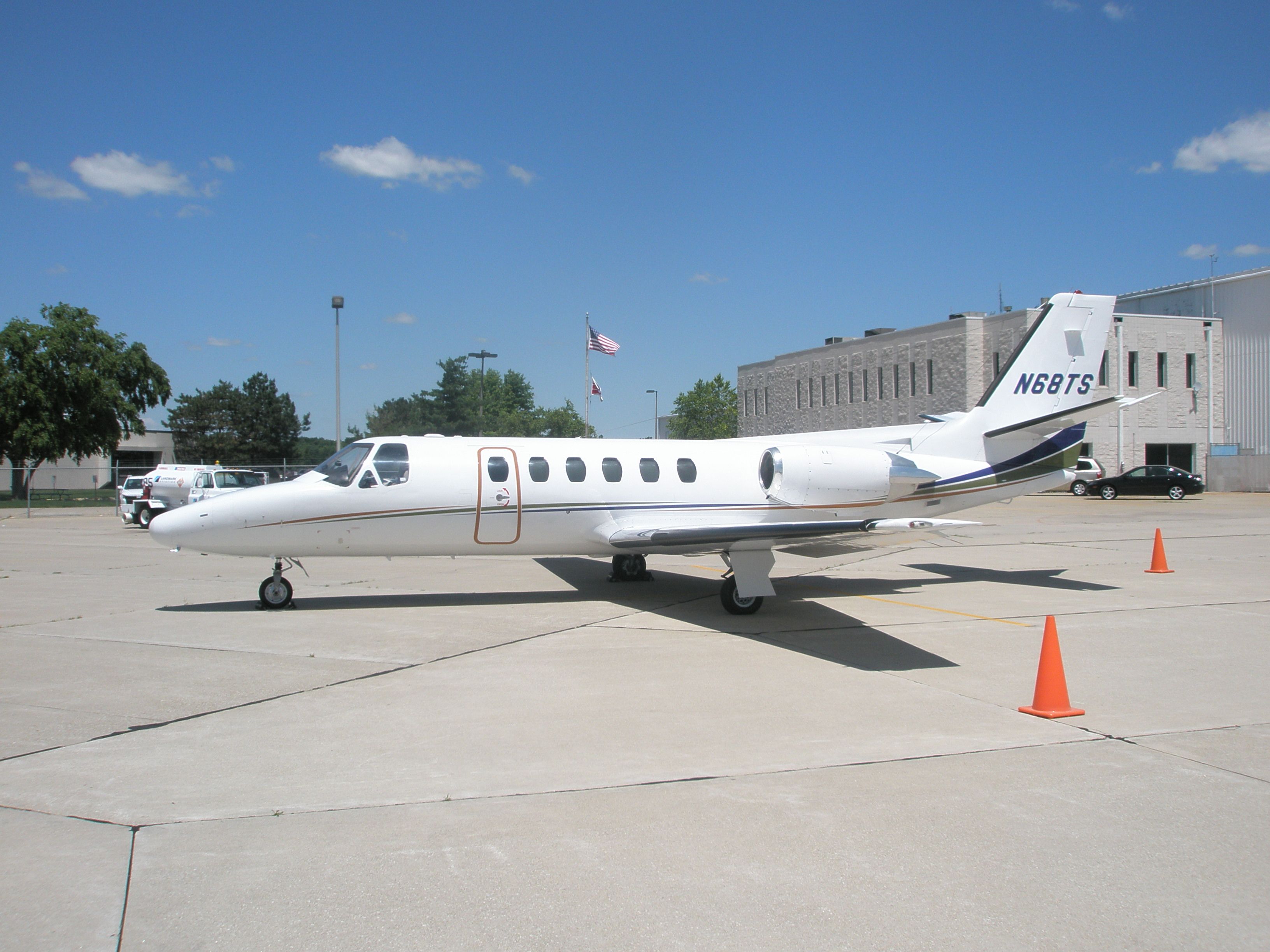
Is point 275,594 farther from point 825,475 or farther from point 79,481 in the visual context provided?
point 79,481

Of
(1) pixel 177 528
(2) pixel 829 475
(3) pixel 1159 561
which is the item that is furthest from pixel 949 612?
(1) pixel 177 528

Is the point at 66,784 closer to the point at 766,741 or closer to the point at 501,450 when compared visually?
the point at 766,741

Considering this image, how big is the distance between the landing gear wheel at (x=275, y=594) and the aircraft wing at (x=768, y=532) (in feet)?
16.1

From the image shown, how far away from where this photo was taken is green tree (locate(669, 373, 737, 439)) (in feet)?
264

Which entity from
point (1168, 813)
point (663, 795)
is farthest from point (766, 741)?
point (1168, 813)

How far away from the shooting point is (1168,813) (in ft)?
17.4

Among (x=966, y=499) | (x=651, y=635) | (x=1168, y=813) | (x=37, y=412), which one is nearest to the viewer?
(x=1168, y=813)

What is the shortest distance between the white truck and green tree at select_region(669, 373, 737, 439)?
51664mm

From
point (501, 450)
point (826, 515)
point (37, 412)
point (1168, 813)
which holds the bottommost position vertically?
point (1168, 813)

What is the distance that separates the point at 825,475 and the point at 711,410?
6755cm

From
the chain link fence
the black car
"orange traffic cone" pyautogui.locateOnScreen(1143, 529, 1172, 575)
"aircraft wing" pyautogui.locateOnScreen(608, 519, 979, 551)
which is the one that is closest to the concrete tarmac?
"aircraft wing" pyautogui.locateOnScreen(608, 519, 979, 551)

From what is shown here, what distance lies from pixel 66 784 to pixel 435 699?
2881mm

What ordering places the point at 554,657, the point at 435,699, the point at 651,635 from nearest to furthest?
1. the point at 435,699
2. the point at 554,657
3. the point at 651,635

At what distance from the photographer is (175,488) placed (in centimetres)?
3080
